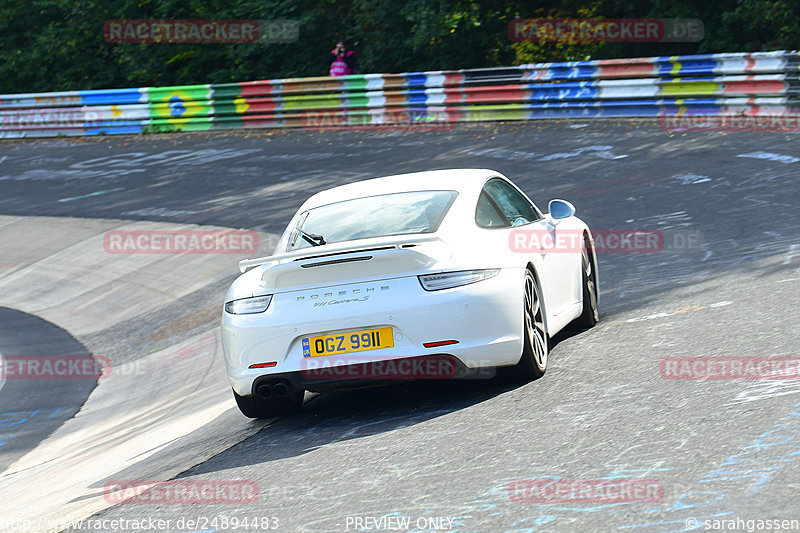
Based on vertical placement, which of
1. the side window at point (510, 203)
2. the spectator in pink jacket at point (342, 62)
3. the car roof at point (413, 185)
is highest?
the spectator in pink jacket at point (342, 62)

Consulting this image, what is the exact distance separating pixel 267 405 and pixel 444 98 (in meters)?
17.6

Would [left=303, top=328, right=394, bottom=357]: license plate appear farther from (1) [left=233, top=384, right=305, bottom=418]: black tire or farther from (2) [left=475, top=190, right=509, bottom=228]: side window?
(2) [left=475, top=190, right=509, bottom=228]: side window

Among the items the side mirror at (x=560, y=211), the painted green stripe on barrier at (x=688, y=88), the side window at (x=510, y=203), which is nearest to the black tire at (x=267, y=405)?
the side window at (x=510, y=203)

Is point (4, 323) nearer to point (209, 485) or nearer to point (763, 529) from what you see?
point (209, 485)

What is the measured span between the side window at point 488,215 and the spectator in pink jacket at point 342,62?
20321 mm

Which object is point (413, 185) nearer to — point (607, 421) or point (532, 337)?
point (532, 337)

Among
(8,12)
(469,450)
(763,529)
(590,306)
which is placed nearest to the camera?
(763,529)

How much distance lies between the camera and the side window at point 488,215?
22.6 feet

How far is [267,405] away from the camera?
267 inches

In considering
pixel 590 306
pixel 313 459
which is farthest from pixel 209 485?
pixel 590 306

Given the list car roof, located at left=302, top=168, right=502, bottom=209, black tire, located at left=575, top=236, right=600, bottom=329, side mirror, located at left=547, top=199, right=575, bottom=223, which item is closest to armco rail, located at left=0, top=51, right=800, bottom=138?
black tire, located at left=575, top=236, right=600, bottom=329

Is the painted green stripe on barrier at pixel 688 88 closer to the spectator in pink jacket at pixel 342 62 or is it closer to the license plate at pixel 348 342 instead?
the spectator in pink jacket at pixel 342 62

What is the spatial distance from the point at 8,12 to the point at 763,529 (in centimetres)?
3597

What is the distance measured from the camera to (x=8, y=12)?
117 feet
